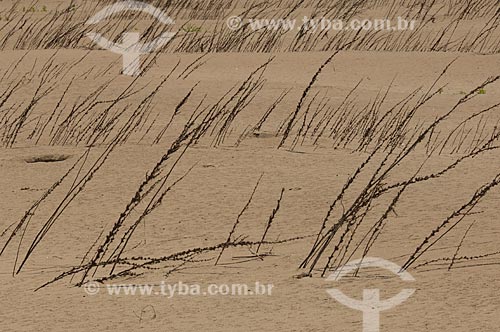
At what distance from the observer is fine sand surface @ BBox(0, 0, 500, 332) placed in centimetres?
295

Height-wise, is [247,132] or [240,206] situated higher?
[247,132]

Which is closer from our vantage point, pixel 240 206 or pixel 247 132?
pixel 240 206

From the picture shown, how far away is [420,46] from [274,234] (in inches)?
225

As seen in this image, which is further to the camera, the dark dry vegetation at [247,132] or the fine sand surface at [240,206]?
the dark dry vegetation at [247,132]

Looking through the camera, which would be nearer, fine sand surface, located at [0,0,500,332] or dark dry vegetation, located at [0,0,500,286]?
fine sand surface, located at [0,0,500,332]

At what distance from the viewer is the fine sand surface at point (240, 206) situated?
295cm

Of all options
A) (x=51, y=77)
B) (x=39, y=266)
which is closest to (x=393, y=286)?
(x=39, y=266)

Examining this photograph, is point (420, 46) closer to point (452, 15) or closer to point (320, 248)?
point (452, 15)

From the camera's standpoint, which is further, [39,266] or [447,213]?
[447,213]

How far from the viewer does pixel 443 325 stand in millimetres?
2812

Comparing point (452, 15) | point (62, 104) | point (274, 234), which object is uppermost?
point (452, 15)

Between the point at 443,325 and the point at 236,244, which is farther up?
the point at 236,244

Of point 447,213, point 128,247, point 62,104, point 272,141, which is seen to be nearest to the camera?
point 128,247

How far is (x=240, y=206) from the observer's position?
398 centimetres
